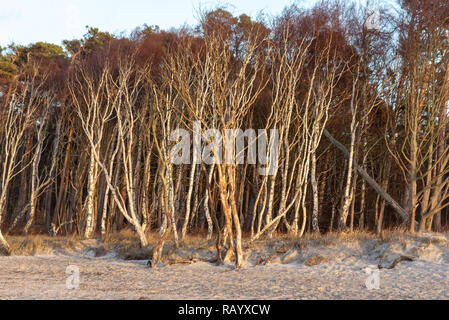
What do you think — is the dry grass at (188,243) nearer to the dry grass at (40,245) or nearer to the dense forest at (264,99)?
the dry grass at (40,245)

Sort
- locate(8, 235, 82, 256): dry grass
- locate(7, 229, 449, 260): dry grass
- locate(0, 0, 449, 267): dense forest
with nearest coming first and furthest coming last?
1. locate(7, 229, 449, 260): dry grass
2. locate(0, 0, 449, 267): dense forest
3. locate(8, 235, 82, 256): dry grass

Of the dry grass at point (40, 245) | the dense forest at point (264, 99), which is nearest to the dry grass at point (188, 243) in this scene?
the dry grass at point (40, 245)

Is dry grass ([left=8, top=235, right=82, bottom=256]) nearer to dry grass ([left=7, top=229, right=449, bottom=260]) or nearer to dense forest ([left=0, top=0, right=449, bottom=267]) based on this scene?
dry grass ([left=7, top=229, right=449, bottom=260])

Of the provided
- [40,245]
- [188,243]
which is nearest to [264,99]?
[188,243]

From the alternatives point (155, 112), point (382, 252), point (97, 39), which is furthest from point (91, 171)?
point (382, 252)

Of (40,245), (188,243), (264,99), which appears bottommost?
(40,245)

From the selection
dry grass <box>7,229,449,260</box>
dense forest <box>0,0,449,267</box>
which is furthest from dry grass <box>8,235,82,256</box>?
dense forest <box>0,0,449,267</box>

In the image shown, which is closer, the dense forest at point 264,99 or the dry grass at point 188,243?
the dry grass at point 188,243

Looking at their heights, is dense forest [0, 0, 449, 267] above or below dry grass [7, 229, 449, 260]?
above

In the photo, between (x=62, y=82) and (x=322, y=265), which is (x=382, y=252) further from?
(x=62, y=82)

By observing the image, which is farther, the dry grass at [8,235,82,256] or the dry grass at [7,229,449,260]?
the dry grass at [8,235,82,256]

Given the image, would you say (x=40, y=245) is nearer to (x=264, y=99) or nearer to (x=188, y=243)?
(x=188, y=243)

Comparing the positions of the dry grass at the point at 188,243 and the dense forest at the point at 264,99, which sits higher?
the dense forest at the point at 264,99
